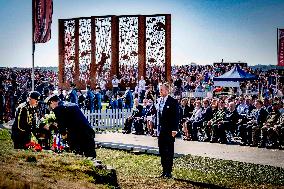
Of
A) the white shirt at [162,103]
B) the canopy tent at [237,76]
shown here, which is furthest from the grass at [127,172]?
the canopy tent at [237,76]

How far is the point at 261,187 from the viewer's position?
8539 millimetres

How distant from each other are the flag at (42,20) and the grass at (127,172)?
517cm

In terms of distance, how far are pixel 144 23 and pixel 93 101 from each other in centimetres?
1054

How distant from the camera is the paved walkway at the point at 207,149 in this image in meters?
11.5

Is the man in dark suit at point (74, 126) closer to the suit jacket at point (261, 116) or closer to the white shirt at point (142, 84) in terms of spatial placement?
the suit jacket at point (261, 116)

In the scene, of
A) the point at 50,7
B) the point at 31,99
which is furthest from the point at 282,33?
the point at 31,99

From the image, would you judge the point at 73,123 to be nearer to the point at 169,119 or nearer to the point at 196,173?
the point at 169,119

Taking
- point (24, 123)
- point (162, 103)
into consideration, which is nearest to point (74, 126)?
point (24, 123)

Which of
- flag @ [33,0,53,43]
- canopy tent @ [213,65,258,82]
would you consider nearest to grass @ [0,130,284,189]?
flag @ [33,0,53,43]

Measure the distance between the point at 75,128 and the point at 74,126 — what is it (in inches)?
1.9

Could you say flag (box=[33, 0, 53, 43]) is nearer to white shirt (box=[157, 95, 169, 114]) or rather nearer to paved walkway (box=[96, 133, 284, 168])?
paved walkway (box=[96, 133, 284, 168])

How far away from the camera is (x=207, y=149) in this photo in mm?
13070

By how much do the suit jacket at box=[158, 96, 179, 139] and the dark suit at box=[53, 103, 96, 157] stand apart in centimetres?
162

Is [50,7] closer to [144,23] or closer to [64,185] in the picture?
[64,185]
